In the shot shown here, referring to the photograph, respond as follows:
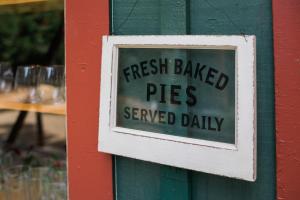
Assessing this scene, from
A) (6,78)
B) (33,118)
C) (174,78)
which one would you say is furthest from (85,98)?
(33,118)

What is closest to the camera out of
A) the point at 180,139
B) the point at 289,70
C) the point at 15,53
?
the point at 289,70

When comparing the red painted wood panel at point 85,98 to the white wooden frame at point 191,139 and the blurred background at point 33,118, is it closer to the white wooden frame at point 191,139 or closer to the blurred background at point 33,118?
the white wooden frame at point 191,139

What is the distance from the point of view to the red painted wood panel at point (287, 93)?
1036mm

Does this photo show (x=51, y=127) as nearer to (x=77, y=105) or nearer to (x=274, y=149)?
(x=77, y=105)

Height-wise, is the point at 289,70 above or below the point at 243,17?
below

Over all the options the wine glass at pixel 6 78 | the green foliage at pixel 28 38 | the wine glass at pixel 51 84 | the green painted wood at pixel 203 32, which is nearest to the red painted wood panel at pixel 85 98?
the green painted wood at pixel 203 32

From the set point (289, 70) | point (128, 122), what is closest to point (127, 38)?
point (128, 122)

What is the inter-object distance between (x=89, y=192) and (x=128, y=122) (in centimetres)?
28

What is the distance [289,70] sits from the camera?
3.43ft

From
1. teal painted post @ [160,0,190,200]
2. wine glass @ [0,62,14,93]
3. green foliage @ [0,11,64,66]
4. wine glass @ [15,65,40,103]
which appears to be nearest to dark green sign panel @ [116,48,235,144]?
teal painted post @ [160,0,190,200]

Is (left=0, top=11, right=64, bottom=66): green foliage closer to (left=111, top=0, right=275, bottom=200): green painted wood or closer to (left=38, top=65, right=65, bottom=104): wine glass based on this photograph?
(left=38, top=65, right=65, bottom=104): wine glass

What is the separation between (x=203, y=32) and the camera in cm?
119

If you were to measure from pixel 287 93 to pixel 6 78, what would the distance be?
4.64 feet

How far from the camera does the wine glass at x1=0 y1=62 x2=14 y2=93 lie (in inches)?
81.0
